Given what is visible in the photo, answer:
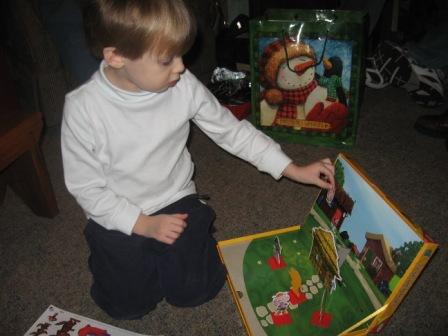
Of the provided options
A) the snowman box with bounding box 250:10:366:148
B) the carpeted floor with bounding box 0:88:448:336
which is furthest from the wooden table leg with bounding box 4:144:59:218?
the snowman box with bounding box 250:10:366:148

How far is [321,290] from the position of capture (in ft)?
2.94

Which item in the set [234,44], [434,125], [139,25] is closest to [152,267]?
[139,25]

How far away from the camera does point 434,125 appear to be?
1.45m

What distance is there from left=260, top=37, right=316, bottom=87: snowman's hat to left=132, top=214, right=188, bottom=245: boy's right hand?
2.61 feet

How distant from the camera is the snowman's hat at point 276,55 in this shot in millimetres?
1331

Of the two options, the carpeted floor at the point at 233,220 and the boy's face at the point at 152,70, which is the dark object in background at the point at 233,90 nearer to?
the carpeted floor at the point at 233,220

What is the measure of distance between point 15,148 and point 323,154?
985 mm

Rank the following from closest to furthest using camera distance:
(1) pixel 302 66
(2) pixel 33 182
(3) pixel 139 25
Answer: (3) pixel 139 25 → (2) pixel 33 182 → (1) pixel 302 66

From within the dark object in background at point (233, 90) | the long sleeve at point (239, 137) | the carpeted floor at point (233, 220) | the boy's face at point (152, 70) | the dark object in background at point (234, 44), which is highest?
the boy's face at point (152, 70)

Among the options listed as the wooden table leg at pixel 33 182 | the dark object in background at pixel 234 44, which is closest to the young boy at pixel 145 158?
the wooden table leg at pixel 33 182

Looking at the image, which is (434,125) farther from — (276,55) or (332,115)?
(276,55)

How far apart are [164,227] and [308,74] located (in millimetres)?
830

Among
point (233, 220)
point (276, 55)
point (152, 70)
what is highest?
point (152, 70)

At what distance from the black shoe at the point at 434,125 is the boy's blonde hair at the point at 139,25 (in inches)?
42.9
